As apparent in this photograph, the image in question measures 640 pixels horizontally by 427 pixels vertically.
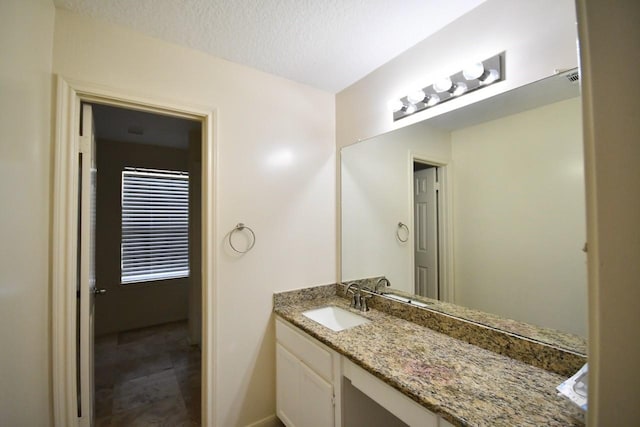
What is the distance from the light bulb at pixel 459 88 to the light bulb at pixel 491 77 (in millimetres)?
85

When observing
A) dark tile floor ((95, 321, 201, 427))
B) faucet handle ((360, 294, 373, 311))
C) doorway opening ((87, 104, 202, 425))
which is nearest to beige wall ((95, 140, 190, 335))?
doorway opening ((87, 104, 202, 425))

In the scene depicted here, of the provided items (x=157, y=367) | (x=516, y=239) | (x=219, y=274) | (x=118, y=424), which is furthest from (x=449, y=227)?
(x=157, y=367)

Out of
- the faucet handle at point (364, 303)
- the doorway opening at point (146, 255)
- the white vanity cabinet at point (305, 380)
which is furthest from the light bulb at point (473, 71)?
the doorway opening at point (146, 255)

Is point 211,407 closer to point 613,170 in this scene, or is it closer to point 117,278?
point 613,170

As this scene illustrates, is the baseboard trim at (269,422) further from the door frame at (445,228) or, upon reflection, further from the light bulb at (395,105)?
the light bulb at (395,105)

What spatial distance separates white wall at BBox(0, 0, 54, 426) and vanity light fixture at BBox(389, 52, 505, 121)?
5.55 ft

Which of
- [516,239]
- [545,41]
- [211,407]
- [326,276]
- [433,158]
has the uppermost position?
[545,41]

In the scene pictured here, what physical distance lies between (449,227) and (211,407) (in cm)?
178

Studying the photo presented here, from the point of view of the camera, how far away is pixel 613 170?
414 mm

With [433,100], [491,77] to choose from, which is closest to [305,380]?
[433,100]

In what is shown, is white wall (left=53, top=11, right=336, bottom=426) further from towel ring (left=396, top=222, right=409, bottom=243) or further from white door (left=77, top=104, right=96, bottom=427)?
towel ring (left=396, top=222, right=409, bottom=243)

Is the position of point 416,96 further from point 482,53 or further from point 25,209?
point 25,209

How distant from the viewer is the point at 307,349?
150cm

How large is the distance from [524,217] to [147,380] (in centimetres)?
317
